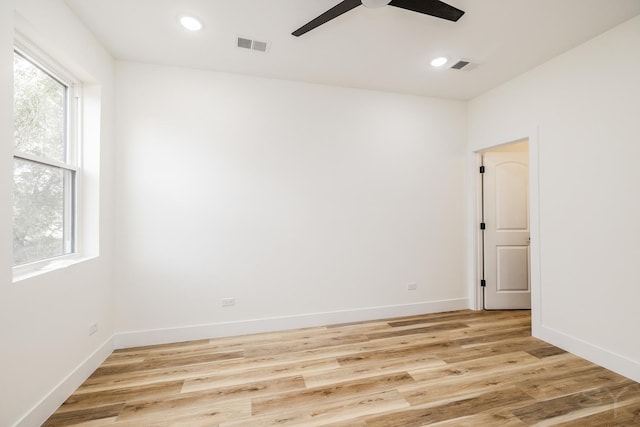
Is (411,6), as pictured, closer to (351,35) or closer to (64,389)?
(351,35)

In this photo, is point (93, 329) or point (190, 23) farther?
point (93, 329)

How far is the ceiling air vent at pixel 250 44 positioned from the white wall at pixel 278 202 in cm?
52

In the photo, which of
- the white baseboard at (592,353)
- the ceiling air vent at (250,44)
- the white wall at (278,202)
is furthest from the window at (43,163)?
the white baseboard at (592,353)

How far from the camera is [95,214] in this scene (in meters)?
2.29

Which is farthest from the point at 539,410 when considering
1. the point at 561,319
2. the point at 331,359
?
the point at 331,359

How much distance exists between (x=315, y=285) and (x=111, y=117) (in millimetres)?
2662

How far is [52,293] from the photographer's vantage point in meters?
1.73

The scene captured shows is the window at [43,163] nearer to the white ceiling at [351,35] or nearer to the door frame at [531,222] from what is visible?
the white ceiling at [351,35]

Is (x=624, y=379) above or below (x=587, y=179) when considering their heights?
below

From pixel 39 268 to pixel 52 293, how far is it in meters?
0.20

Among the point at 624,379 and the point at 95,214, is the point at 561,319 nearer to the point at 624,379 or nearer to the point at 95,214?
the point at 624,379

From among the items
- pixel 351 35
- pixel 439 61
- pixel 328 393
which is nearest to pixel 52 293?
pixel 328 393

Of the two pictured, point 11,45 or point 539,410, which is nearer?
point 11,45

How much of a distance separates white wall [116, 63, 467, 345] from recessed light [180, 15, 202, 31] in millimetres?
662
